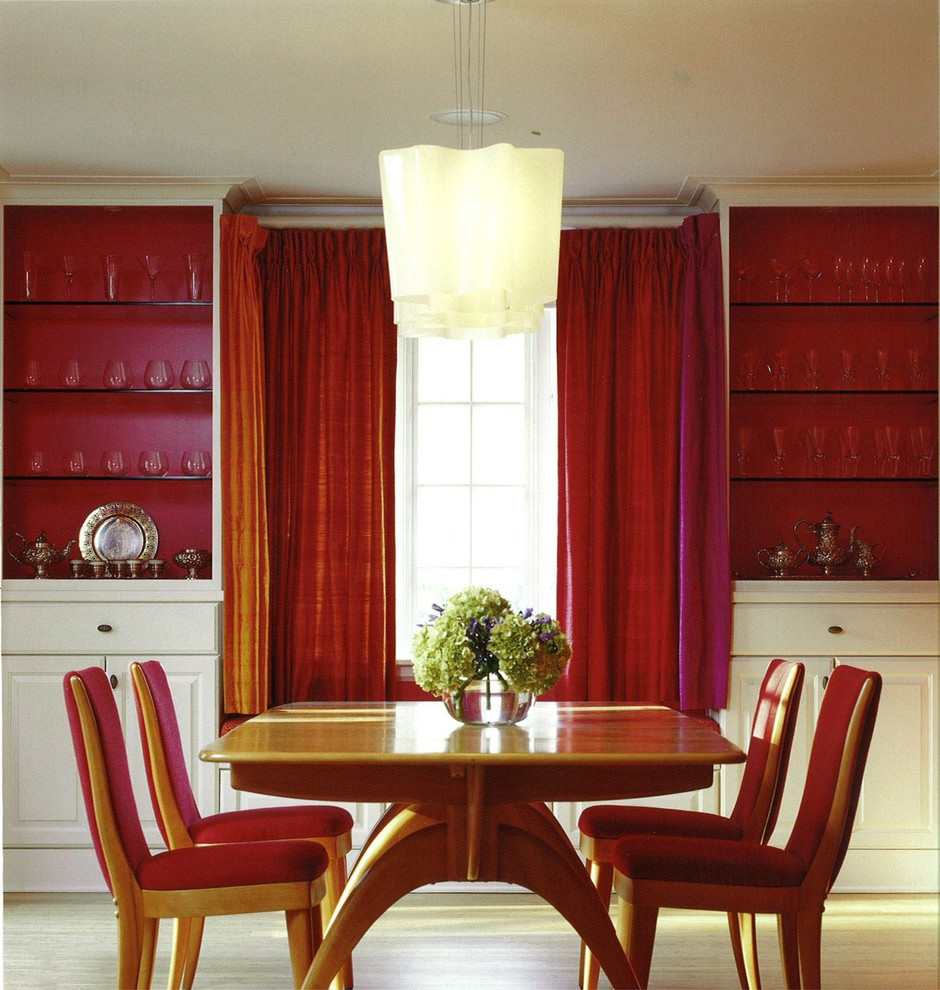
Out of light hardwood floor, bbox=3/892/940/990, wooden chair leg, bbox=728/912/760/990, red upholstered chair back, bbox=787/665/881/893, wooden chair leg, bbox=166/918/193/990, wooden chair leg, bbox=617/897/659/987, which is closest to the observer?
red upholstered chair back, bbox=787/665/881/893

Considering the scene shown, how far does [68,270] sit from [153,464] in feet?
2.72

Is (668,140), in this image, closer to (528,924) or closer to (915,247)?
(915,247)

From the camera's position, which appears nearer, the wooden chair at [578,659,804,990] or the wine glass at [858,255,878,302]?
the wooden chair at [578,659,804,990]

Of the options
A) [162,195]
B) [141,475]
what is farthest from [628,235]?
[141,475]

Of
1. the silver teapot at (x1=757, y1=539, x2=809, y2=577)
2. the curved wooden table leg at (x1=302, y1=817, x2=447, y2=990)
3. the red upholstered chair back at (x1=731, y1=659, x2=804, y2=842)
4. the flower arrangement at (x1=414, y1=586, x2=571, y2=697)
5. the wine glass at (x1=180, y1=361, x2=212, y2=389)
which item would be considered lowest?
the curved wooden table leg at (x1=302, y1=817, x2=447, y2=990)

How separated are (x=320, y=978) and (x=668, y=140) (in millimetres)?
2851

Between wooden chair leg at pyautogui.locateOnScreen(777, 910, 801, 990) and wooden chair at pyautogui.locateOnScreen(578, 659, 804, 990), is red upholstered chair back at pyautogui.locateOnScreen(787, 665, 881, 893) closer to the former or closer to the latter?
wooden chair leg at pyautogui.locateOnScreen(777, 910, 801, 990)

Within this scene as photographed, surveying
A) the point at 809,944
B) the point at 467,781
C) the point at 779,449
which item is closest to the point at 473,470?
the point at 779,449

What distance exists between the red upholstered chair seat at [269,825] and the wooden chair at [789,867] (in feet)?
2.79

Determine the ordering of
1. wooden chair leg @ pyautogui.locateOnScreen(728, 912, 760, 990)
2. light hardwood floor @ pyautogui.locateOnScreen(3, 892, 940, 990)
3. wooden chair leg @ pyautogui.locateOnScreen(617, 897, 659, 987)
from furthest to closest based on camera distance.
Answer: light hardwood floor @ pyautogui.locateOnScreen(3, 892, 940, 990) → wooden chair leg @ pyautogui.locateOnScreen(728, 912, 760, 990) → wooden chair leg @ pyautogui.locateOnScreen(617, 897, 659, 987)

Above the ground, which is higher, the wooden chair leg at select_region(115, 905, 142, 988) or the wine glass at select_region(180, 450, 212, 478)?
the wine glass at select_region(180, 450, 212, 478)

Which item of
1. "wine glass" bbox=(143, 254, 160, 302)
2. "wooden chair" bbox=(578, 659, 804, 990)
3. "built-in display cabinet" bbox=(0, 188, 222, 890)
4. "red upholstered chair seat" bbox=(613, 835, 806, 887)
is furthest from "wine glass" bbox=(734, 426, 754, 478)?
"wine glass" bbox=(143, 254, 160, 302)

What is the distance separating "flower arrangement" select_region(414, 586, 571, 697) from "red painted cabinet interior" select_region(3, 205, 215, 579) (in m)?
2.04

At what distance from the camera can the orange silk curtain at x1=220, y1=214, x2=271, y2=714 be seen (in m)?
4.34
